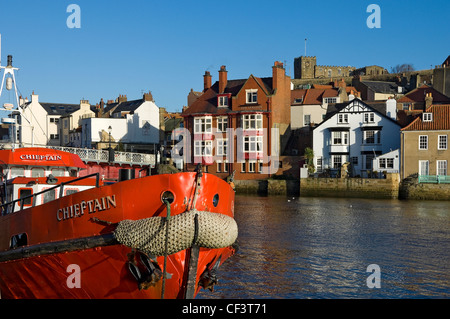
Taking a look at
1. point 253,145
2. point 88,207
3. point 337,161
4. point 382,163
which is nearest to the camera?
point 88,207

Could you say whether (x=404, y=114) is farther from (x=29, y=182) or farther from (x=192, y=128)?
(x=29, y=182)

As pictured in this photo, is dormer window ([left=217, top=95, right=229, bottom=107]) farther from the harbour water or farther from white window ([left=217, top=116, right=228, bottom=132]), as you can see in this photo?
the harbour water

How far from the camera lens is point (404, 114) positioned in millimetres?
72562

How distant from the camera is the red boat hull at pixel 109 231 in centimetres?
1462

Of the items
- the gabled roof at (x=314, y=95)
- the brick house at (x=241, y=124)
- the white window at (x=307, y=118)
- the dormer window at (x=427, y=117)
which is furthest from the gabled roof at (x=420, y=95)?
the dormer window at (x=427, y=117)

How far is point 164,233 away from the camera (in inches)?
554

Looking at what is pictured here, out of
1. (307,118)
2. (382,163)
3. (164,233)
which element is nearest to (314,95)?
(307,118)

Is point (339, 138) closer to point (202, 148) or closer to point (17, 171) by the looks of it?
point (202, 148)

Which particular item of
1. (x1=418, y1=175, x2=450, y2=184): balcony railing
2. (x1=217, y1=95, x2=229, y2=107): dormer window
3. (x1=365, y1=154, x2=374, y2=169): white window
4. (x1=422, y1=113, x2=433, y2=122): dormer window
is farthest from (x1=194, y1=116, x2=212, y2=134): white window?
(x1=418, y1=175, x2=450, y2=184): balcony railing

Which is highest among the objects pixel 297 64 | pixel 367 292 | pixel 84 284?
pixel 297 64

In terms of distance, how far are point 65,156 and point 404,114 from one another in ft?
190

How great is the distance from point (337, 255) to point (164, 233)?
15113 millimetres

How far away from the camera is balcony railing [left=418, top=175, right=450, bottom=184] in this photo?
59.4m
